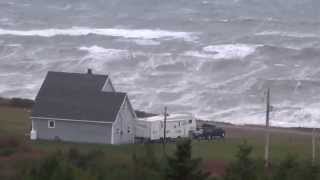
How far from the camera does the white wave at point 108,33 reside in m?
84.6

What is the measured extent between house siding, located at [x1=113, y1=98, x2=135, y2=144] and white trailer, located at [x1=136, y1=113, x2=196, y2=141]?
0.31 metres

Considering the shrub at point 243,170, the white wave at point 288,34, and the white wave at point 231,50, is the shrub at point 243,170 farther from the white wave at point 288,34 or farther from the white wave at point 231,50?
the white wave at point 288,34

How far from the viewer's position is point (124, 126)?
141 feet

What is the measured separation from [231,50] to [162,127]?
31974mm

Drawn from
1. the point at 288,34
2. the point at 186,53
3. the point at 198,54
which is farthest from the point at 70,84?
the point at 288,34

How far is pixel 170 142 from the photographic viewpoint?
42.8 metres

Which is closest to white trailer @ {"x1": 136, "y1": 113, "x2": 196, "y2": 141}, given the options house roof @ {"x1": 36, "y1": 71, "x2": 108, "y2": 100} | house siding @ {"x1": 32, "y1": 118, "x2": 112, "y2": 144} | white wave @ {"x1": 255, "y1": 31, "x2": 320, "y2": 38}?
house siding @ {"x1": 32, "y1": 118, "x2": 112, "y2": 144}

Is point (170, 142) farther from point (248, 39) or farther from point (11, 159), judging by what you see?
point (248, 39)

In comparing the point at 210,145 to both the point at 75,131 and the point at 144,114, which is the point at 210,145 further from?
the point at 144,114

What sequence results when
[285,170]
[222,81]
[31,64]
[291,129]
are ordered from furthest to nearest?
[31,64], [222,81], [291,129], [285,170]

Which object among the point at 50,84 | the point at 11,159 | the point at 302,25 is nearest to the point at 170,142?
the point at 50,84

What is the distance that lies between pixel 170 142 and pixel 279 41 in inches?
1457

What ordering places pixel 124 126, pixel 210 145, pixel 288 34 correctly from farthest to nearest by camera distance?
1. pixel 288 34
2. pixel 124 126
3. pixel 210 145

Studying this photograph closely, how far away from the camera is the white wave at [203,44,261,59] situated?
72188 millimetres
